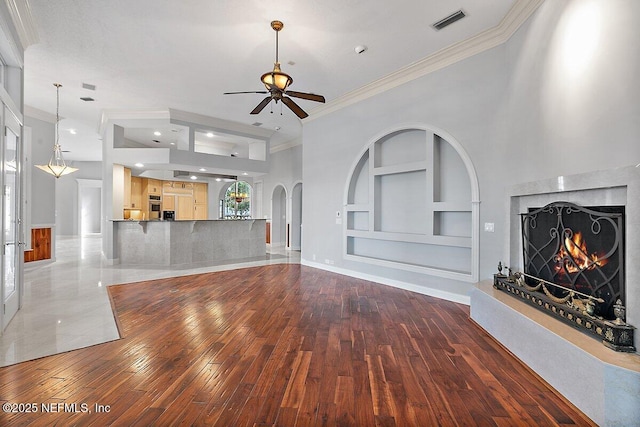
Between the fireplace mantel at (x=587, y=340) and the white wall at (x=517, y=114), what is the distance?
0.17 meters

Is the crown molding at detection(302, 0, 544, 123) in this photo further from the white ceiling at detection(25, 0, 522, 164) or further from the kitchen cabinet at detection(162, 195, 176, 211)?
the kitchen cabinet at detection(162, 195, 176, 211)

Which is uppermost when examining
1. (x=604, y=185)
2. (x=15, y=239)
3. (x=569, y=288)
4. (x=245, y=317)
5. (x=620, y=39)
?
(x=620, y=39)

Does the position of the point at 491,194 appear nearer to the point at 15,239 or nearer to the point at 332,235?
the point at 332,235

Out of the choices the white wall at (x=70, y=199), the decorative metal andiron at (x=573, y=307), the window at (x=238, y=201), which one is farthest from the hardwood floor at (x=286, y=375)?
the white wall at (x=70, y=199)

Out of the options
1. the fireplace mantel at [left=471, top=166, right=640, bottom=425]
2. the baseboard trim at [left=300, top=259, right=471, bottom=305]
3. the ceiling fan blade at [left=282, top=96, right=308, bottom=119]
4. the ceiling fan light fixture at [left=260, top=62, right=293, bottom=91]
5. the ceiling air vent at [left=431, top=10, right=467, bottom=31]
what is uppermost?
the ceiling air vent at [left=431, top=10, right=467, bottom=31]

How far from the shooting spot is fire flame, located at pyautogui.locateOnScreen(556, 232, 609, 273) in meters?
2.26

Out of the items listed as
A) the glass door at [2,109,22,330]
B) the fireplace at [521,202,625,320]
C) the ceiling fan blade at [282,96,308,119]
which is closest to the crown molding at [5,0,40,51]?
the glass door at [2,109,22,330]

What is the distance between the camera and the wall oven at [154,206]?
10.5 meters

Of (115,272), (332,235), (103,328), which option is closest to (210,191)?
(115,272)

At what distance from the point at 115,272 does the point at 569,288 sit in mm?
7409

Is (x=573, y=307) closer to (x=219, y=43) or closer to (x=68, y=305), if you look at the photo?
(x=219, y=43)

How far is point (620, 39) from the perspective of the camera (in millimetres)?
2033

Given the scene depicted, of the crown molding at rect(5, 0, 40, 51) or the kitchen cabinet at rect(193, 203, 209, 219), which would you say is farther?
the kitchen cabinet at rect(193, 203, 209, 219)

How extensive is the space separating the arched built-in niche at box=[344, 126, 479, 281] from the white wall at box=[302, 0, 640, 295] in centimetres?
18
